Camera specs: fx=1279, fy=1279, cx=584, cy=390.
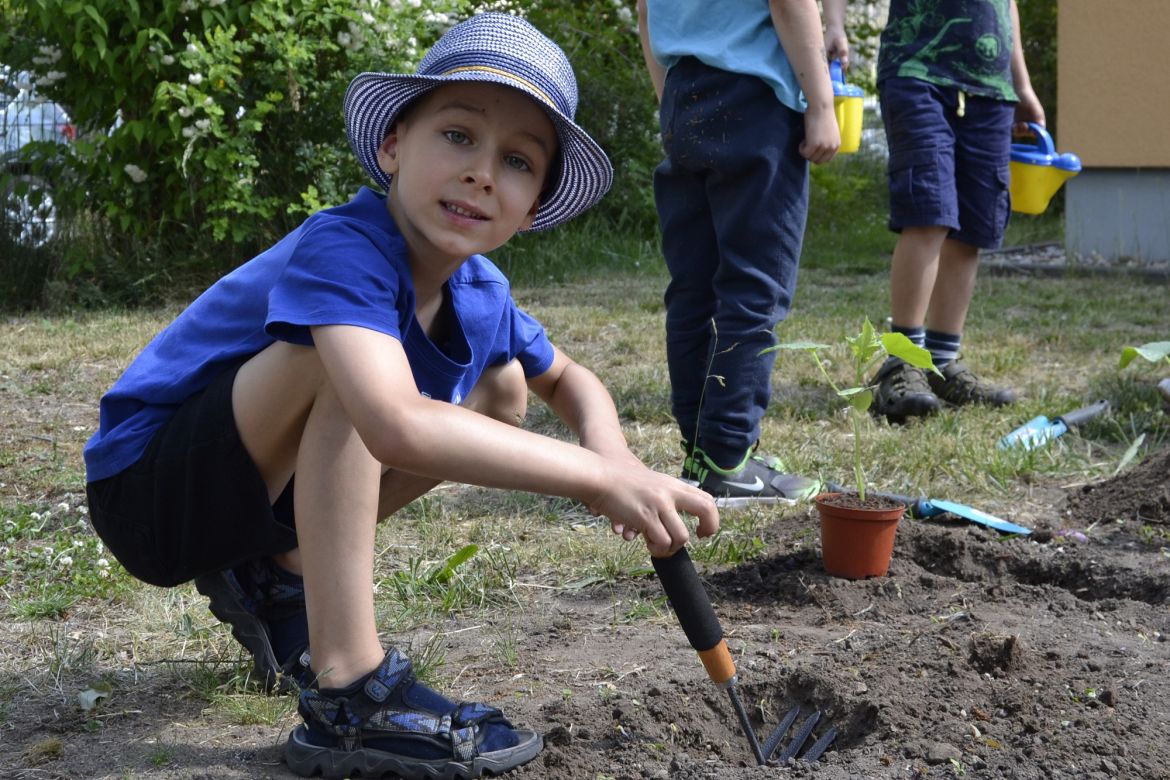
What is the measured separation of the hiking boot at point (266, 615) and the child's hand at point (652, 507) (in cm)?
74

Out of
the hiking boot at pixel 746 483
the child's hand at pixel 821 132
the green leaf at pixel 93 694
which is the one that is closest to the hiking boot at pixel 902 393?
the hiking boot at pixel 746 483

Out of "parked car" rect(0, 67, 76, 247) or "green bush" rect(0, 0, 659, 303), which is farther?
"parked car" rect(0, 67, 76, 247)

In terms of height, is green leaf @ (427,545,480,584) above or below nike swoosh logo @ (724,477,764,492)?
below

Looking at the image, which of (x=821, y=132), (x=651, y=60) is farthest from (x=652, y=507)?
(x=651, y=60)

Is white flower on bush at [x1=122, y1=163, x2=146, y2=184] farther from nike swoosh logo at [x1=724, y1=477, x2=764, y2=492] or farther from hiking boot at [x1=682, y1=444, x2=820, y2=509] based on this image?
nike swoosh logo at [x1=724, y1=477, x2=764, y2=492]

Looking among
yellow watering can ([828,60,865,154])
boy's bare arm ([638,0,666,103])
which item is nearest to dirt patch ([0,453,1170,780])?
boy's bare arm ([638,0,666,103])

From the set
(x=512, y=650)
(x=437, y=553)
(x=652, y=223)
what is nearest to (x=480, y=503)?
(x=437, y=553)

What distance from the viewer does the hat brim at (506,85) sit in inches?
76.8

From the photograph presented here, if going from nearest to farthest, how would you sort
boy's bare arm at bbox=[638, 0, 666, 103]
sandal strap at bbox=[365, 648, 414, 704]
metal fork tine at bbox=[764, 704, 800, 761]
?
sandal strap at bbox=[365, 648, 414, 704] < metal fork tine at bbox=[764, 704, 800, 761] < boy's bare arm at bbox=[638, 0, 666, 103]

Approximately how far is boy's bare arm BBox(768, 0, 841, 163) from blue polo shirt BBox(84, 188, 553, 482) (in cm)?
120

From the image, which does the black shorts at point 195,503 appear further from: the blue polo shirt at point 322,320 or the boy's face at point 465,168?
the boy's face at point 465,168

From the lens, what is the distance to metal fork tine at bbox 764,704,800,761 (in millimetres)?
2047

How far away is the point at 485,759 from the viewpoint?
1914 millimetres

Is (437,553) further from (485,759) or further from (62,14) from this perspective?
(62,14)
